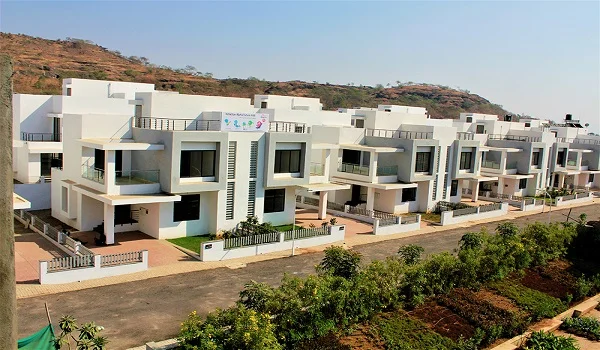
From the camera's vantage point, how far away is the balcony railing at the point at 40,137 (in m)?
34.0

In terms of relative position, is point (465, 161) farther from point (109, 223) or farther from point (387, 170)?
point (109, 223)

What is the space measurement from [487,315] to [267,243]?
41.4ft

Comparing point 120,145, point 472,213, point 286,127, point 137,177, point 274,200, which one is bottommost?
point 472,213

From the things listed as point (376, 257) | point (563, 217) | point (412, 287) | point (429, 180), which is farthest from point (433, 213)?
point (412, 287)

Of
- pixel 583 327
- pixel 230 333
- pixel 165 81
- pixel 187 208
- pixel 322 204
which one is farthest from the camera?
pixel 165 81

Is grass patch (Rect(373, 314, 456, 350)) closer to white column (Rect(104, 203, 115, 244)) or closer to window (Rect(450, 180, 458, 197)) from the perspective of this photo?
white column (Rect(104, 203, 115, 244))

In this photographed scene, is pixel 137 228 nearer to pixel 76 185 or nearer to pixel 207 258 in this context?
pixel 76 185

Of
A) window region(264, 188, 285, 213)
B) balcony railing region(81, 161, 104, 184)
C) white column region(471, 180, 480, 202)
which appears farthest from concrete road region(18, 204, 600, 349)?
white column region(471, 180, 480, 202)

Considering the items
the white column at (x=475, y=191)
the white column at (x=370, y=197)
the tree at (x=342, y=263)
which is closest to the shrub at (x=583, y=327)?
the tree at (x=342, y=263)

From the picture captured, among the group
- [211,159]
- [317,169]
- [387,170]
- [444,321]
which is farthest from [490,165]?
[444,321]

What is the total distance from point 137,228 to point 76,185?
153 inches

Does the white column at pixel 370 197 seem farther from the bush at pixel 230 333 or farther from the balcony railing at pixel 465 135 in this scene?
the bush at pixel 230 333

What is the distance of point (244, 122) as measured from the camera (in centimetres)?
2881

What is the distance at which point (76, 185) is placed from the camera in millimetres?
26562
